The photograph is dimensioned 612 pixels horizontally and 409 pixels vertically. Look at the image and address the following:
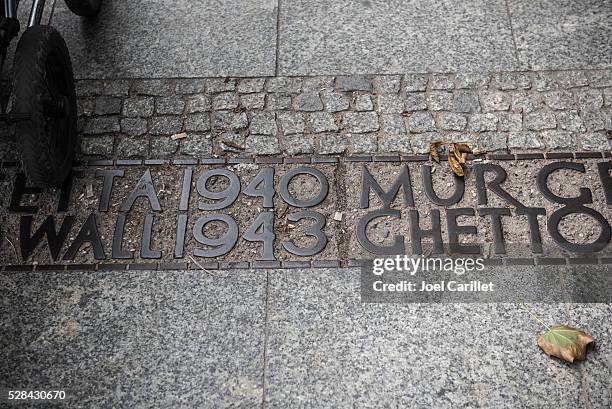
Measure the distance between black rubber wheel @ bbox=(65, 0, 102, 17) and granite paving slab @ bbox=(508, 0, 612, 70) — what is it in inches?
120

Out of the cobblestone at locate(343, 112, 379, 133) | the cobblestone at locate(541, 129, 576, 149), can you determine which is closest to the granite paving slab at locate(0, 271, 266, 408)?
the cobblestone at locate(343, 112, 379, 133)

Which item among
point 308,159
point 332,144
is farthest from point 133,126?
point 332,144

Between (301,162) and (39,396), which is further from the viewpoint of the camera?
(301,162)

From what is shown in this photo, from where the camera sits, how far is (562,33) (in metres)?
4.41

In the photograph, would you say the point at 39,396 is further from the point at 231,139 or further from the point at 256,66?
the point at 256,66

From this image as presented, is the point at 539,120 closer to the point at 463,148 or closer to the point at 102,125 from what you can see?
the point at 463,148

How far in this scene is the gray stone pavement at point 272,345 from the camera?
2.83 metres

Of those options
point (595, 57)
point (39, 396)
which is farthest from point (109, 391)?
point (595, 57)

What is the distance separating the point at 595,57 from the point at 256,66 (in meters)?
2.29

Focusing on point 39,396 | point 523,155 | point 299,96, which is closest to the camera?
point 39,396

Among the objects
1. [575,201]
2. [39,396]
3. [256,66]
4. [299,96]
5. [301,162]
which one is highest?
[256,66]

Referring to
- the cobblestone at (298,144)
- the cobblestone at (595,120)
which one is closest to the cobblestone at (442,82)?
the cobblestone at (595,120)

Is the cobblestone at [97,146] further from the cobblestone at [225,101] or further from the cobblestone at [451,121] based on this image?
the cobblestone at [451,121]

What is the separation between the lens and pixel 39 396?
9.29 feet
